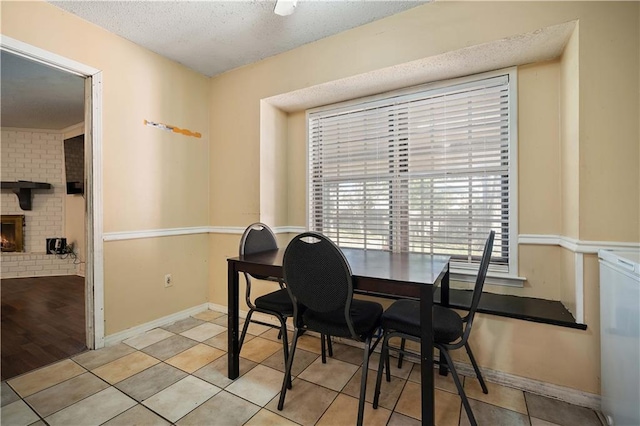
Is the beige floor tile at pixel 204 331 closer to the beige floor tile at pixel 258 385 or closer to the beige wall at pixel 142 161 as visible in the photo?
the beige wall at pixel 142 161

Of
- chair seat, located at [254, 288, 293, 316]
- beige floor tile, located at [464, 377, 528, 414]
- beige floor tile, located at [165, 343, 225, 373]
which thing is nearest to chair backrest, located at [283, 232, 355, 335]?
chair seat, located at [254, 288, 293, 316]

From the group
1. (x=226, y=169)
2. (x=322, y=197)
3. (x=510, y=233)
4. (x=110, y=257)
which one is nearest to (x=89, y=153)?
(x=110, y=257)

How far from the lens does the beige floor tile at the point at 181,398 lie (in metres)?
1.53

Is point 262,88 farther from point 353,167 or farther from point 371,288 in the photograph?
point 371,288

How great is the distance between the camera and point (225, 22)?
2172 millimetres

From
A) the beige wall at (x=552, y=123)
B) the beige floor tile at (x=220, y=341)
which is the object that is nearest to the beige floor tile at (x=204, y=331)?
the beige floor tile at (x=220, y=341)

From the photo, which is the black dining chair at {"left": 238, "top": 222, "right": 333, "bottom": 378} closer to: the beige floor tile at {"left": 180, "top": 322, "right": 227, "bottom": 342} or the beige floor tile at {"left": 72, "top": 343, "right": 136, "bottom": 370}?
the beige floor tile at {"left": 180, "top": 322, "right": 227, "bottom": 342}

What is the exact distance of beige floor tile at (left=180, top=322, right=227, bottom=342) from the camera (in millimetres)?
2430

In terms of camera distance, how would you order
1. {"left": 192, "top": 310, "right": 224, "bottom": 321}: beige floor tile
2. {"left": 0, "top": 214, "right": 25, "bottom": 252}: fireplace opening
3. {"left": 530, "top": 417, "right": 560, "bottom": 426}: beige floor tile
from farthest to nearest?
{"left": 0, "top": 214, "right": 25, "bottom": 252}: fireplace opening, {"left": 192, "top": 310, "right": 224, "bottom": 321}: beige floor tile, {"left": 530, "top": 417, "right": 560, "bottom": 426}: beige floor tile

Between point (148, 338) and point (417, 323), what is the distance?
7.26ft

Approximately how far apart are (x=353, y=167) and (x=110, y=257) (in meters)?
2.20

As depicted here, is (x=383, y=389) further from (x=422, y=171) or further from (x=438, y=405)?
(x=422, y=171)

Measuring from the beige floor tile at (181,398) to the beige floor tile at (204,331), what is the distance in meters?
0.62

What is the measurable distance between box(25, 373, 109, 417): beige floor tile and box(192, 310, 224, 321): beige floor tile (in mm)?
1052
